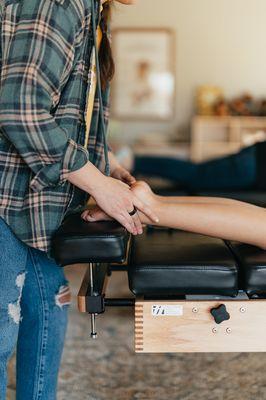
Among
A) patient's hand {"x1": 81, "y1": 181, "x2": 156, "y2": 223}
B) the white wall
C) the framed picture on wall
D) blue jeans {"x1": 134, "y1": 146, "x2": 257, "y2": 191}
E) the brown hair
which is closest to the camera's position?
patient's hand {"x1": 81, "y1": 181, "x2": 156, "y2": 223}

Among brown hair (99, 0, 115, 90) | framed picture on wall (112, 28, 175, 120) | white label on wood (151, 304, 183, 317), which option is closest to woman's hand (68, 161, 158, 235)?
white label on wood (151, 304, 183, 317)

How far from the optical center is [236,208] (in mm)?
1383

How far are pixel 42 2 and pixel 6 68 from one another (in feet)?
0.49

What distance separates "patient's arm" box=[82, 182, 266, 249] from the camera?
4.41ft

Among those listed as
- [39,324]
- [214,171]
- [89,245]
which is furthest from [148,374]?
[214,171]

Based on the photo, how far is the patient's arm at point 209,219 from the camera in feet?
4.41

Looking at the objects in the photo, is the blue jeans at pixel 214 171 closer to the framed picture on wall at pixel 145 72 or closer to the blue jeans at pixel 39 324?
the blue jeans at pixel 39 324

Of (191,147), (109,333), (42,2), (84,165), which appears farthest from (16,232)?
(191,147)

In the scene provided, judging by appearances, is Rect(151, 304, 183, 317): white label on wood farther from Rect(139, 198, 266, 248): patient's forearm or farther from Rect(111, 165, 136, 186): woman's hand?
Rect(111, 165, 136, 186): woman's hand

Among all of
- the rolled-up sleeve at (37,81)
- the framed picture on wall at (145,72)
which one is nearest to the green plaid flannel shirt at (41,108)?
the rolled-up sleeve at (37,81)

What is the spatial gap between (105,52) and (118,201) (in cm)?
45

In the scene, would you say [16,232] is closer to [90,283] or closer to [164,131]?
[90,283]

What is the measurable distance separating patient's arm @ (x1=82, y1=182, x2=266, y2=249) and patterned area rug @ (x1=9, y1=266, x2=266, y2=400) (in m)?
0.70

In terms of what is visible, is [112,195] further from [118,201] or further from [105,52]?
[105,52]
